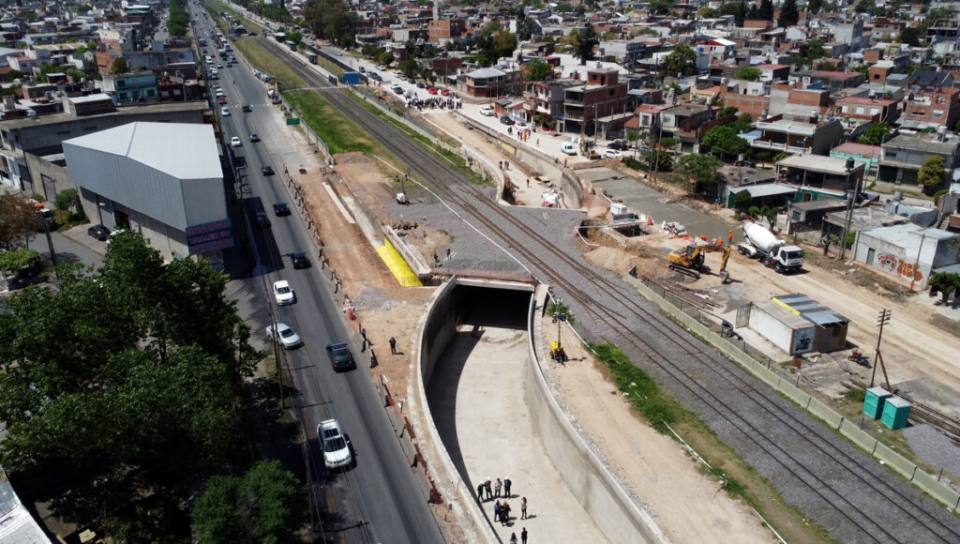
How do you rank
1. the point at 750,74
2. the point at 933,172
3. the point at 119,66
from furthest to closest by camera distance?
the point at 119,66
the point at 750,74
the point at 933,172

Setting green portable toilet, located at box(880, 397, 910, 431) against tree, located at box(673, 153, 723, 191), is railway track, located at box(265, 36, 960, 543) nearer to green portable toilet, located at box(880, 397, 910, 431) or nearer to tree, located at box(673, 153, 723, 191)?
green portable toilet, located at box(880, 397, 910, 431)

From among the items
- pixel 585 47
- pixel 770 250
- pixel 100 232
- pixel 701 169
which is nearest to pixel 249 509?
pixel 770 250

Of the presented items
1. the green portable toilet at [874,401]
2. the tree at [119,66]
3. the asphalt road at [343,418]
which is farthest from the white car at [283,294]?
the tree at [119,66]

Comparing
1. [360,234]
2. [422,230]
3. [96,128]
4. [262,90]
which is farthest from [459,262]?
[262,90]

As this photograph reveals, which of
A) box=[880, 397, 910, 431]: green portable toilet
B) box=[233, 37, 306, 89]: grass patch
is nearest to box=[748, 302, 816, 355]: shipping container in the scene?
box=[880, 397, 910, 431]: green portable toilet

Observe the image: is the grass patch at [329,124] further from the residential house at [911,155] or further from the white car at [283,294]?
the residential house at [911,155]

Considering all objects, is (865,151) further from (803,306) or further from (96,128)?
(96,128)

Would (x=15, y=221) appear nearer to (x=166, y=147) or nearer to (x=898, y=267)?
(x=166, y=147)
